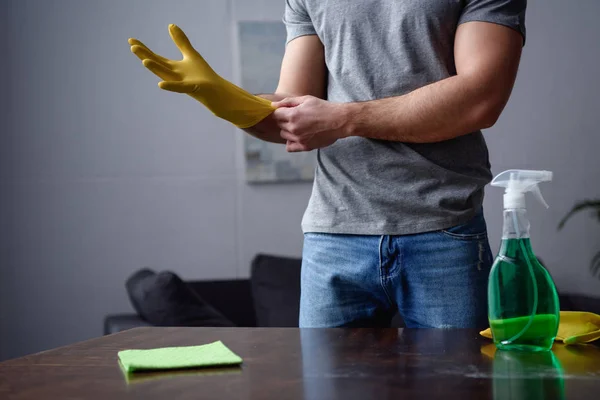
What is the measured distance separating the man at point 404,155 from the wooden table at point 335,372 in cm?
25

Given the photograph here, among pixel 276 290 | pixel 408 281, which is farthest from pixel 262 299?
pixel 408 281

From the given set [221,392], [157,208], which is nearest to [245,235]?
[157,208]

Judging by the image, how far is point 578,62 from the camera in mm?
3773

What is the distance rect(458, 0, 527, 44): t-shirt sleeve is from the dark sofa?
5.95 ft

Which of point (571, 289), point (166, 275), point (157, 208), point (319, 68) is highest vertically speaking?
point (319, 68)

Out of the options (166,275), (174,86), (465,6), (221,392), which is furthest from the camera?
(166,275)

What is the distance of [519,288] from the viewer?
0.80m

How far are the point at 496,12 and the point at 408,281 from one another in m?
0.47

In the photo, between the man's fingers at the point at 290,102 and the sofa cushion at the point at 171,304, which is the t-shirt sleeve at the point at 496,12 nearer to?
the man's fingers at the point at 290,102

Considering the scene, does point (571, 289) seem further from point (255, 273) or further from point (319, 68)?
point (319, 68)

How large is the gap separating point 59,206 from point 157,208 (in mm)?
490

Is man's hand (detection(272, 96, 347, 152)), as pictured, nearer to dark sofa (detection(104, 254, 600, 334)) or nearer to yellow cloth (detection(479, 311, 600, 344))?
yellow cloth (detection(479, 311, 600, 344))

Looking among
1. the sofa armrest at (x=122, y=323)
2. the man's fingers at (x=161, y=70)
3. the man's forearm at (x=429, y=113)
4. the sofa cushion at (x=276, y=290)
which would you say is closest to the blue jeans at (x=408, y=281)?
the man's forearm at (x=429, y=113)

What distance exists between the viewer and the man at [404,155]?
1.20m
